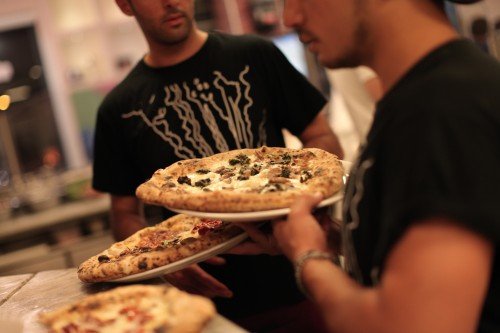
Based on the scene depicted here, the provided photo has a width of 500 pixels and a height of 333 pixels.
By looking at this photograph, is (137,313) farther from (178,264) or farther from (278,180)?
(278,180)

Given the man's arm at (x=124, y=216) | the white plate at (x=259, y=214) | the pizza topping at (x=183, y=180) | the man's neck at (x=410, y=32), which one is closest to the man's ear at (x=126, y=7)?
the man's arm at (x=124, y=216)

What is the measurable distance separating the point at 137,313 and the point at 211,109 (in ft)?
3.76

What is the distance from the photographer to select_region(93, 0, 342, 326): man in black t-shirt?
2279 mm

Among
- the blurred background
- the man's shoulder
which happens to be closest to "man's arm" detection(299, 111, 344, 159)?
the man's shoulder

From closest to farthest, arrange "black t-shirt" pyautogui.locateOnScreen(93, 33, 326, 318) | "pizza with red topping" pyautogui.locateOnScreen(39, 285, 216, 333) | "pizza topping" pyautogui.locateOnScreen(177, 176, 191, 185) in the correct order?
1. "pizza with red topping" pyautogui.locateOnScreen(39, 285, 216, 333)
2. "pizza topping" pyautogui.locateOnScreen(177, 176, 191, 185)
3. "black t-shirt" pyautogui.locateOnScreen(93, 33, 326, 318)

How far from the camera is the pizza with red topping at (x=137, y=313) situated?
4.08ft

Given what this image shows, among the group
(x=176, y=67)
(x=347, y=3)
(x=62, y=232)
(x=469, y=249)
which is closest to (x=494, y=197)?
(x=469, y=249)

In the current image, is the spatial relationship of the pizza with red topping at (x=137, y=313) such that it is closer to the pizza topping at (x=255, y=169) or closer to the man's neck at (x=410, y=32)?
the pizza topping at (x=255, y=169)

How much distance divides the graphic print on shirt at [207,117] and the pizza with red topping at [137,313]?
97cm

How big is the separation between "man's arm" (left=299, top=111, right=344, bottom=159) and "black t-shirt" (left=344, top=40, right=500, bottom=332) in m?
1.31

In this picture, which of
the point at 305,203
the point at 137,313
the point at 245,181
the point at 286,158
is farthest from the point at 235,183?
the point at 137,313

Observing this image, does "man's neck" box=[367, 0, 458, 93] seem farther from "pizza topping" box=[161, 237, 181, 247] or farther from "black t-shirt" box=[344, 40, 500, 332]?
"pizza topping" box=[161, 237, 181, 247]

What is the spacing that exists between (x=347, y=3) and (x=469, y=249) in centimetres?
50

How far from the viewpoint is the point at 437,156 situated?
3.12 ft
